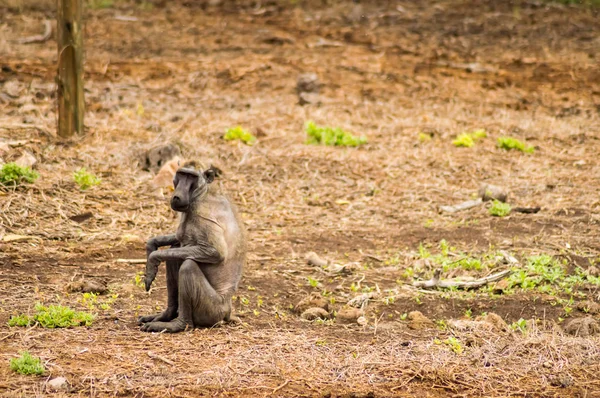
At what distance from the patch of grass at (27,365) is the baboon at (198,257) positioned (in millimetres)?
1212

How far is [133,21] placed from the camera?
1989 cm

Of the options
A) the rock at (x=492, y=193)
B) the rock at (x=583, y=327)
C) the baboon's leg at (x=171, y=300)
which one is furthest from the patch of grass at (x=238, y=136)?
the rock at (x=583, y=327)

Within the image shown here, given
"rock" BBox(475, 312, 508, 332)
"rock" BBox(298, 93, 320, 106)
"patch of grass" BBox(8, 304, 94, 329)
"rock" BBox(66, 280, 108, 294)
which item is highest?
"rock" BBox(298, 93, 320, 106)

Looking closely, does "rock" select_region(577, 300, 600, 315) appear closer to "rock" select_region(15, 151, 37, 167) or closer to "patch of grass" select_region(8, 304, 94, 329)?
"patch of grass" select_region(8, 304, 94, 329)

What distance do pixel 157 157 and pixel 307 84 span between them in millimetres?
5322

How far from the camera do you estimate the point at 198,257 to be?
21.5 ft

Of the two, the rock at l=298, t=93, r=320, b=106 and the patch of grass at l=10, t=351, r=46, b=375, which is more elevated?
the rock at l=298, t=93, r=320, b=106

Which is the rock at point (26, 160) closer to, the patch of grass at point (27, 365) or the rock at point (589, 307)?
the patch of grass at point (27, 365)

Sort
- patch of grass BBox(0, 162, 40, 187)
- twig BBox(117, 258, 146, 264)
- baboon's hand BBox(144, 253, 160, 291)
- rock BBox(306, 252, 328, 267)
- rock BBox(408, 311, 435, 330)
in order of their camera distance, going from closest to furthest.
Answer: baboon's hand BBox(144, 253, 160, 291)
rock BBox(408, 311, 435, 330)
twig BBox(117, 258, 146, 264)
rock BBox(306, 252, 328, 267)
patch of grass BBox(0, 162, 40, 187)

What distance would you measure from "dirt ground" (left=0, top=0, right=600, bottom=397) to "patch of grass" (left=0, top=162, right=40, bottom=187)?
0.18 m

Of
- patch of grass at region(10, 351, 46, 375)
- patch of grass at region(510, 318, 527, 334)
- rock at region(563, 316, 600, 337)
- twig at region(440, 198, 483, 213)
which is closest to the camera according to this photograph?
patch of grass at region(10, 351, 46, 375)

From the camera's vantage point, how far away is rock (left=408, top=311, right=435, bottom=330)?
7203 mm

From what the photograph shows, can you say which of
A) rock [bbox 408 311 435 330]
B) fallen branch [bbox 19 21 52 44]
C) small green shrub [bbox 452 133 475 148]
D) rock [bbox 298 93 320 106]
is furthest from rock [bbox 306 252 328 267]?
fallen branch [bbox 19 21 52 44]

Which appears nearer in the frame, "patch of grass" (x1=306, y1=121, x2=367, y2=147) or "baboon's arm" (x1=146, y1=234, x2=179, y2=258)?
"baboon's arm" (x1=146, y1=234, x2=179, y2=258)
